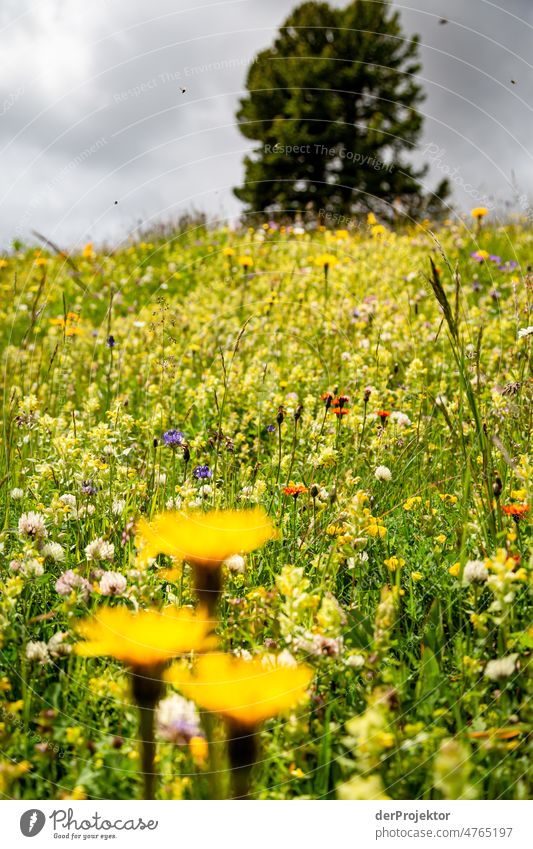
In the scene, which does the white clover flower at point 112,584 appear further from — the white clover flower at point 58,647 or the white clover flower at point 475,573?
the white clover flower at point 475,573

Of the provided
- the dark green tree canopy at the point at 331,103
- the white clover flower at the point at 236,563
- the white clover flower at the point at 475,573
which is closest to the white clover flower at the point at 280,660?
the white clover flower at the point at 236,563

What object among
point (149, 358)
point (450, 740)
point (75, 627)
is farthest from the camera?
point (149, 358)

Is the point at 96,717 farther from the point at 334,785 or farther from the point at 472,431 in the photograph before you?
the point at 472,431

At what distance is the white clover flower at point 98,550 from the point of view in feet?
6.91

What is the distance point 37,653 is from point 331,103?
14231mm

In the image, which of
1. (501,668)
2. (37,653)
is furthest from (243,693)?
(37,653)

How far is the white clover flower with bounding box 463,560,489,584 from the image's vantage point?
181 centimetres

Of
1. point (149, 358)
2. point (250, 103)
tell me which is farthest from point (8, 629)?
point (250, 103)

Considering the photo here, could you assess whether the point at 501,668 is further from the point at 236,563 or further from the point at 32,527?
the point at 32,527

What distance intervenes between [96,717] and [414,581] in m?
1.03

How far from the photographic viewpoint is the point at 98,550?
2125 mm

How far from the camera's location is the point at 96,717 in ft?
5.61

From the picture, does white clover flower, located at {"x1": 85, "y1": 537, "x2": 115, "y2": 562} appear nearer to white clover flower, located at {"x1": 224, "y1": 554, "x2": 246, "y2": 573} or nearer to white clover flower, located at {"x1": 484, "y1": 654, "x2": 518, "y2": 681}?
white clover flower, located at {"x1": 224, "y1": 554, "x2": 246, "y2": 573}
